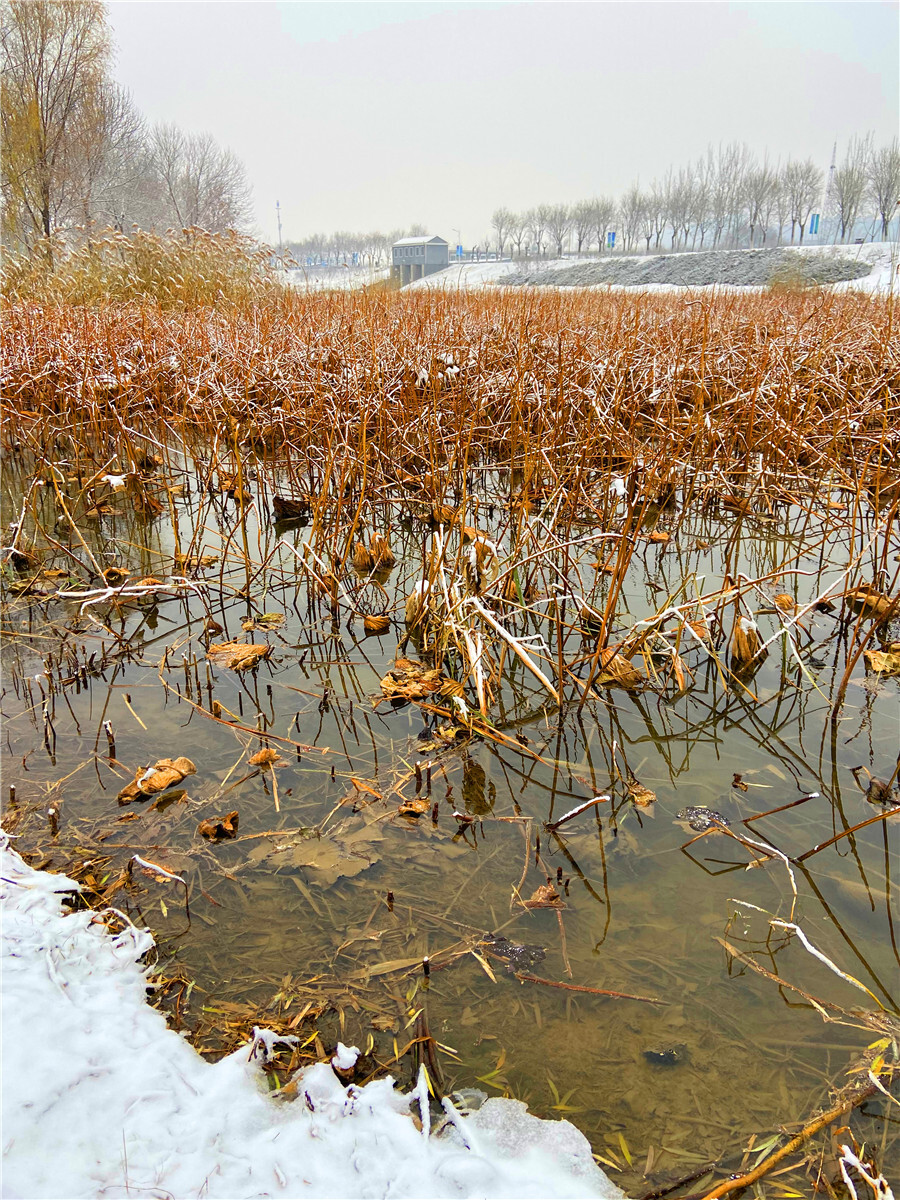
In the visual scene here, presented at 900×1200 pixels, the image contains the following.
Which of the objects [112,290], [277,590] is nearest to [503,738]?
[277,590]

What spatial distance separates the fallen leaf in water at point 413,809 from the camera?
1.45 metres

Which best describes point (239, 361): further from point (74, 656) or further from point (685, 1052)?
point (685, 1052)

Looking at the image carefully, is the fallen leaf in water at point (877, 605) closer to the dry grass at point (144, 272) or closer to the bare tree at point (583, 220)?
the dry grass at point (144, 272)

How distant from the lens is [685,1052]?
1.00 metres

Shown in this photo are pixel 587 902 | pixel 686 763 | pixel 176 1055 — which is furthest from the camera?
pixel 686 763

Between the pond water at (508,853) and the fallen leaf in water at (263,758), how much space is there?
0.08ft

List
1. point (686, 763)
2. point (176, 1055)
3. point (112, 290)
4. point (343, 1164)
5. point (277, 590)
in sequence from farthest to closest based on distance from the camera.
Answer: point (112, 290), point (277, 590), point (686, 763), point (176, 1055), point (343, 1164)

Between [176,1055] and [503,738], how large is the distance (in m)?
0.92

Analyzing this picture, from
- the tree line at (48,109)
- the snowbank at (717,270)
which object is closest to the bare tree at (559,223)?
the snowbank at (717,270)

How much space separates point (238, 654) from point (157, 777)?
600 millimetres

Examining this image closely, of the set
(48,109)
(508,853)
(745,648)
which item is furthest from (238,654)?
(48,109)

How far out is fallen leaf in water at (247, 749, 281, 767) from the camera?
1.61 metres

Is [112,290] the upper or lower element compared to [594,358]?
upper

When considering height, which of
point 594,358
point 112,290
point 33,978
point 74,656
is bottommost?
point 33,978
